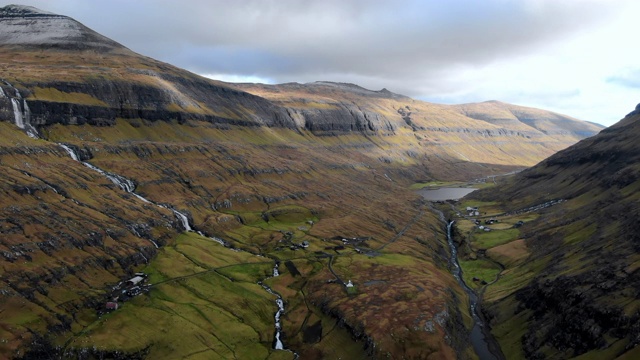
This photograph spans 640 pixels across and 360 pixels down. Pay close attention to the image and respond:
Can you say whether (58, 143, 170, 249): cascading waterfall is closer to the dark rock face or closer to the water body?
the water body

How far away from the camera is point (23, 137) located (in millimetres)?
183375

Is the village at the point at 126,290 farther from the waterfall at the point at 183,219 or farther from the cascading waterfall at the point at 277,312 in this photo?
the waterfall at the point at 183,219

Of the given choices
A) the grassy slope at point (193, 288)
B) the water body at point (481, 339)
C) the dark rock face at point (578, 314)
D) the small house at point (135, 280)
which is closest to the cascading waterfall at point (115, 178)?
the grassy slope at point (193, 288)

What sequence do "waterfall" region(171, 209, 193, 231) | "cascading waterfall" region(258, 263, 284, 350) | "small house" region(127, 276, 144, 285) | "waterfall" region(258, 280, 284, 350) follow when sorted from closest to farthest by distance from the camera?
"waterfall" region(258, 280, 284, 350)
"cascading waterfall" region(258, 263, 284, 350)
"small house" region(127, 276, 144, 285)
"waterfall" region(171, 209, 193, 231)

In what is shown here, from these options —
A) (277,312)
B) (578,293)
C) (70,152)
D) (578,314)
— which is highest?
(70,152)

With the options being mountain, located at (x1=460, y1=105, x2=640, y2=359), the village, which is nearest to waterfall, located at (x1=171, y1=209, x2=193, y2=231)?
the village

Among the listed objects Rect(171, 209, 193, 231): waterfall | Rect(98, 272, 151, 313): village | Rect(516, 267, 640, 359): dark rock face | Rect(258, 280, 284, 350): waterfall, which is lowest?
Rect(258, 280, 284, 350): waterfall

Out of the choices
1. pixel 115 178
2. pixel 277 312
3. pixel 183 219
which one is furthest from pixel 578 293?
pixel 115 178

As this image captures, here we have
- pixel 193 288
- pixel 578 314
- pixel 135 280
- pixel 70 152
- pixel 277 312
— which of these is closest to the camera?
pixel 578 314

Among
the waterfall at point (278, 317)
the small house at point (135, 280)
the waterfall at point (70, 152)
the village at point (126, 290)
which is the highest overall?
the waterfall at point (70, 152)

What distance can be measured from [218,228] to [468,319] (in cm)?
10902

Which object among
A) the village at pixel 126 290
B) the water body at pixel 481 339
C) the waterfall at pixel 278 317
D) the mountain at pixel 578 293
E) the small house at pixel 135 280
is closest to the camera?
the mountain at pixel 578 293

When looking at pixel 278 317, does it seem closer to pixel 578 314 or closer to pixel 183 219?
pixel 183 219

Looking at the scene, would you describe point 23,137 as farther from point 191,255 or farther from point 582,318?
point 582,318
